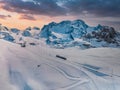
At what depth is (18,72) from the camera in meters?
40.8

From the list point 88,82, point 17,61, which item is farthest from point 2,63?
point 88,82

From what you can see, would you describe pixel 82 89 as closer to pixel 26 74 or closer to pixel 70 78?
pixel 70 78

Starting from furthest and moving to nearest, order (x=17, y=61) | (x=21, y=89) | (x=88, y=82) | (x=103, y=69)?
(x=103, y=69)
(x=17, y=61)
(x=88, y=82)
(x=21, y=89)

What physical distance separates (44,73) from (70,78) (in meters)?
4.85

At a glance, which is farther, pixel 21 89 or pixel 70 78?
pixel 70 78

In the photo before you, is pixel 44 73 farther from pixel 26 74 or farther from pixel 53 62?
pixel 53 62

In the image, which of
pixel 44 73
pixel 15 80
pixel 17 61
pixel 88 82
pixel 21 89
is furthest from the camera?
pixel 17 61

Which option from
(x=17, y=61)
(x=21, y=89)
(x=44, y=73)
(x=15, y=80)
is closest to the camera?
(x=21, y=89)

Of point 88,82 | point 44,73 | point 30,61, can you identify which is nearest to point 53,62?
point 30,61

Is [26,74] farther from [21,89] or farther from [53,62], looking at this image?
[53,62]

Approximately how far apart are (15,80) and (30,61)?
1252cm

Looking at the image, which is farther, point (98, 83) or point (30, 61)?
point (30, 61)

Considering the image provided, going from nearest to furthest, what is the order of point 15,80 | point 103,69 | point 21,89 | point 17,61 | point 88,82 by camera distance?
point 21,89
point 15,80
point 88,82
point 17,61
point 103,69

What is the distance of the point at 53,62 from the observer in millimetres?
51688
